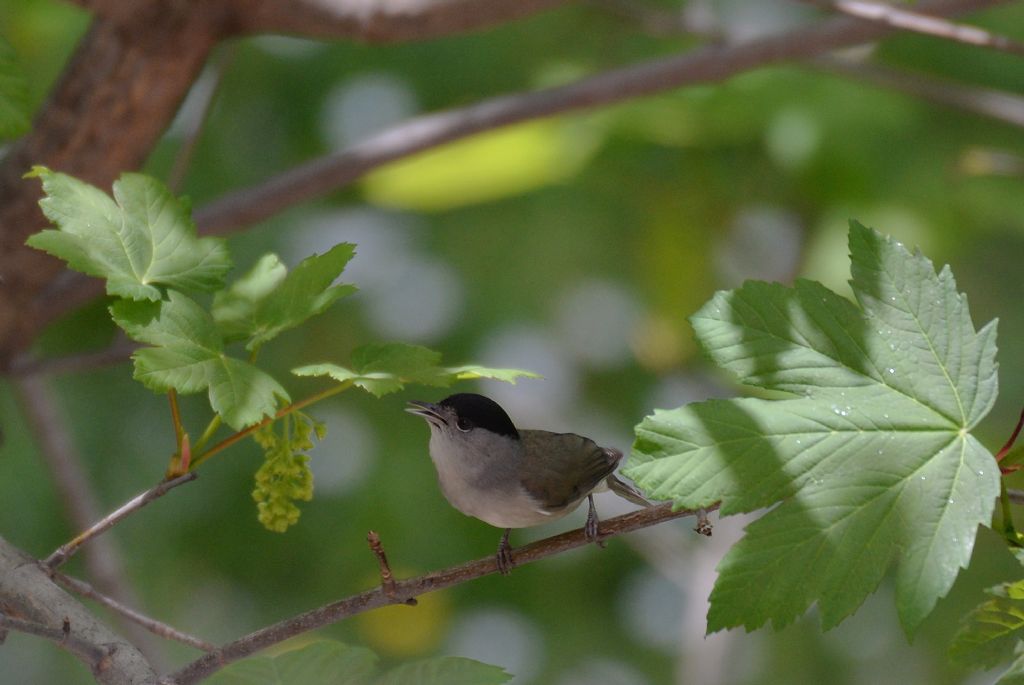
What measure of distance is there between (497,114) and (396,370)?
1.63m

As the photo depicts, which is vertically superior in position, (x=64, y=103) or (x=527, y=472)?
(x=64, y=103)

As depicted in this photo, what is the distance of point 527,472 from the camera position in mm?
2562

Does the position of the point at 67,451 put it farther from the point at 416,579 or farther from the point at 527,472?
the point at 416,579

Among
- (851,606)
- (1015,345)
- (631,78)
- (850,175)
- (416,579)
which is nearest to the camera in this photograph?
(851,606)

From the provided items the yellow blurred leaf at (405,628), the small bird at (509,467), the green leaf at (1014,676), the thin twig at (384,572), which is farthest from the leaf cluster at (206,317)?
the yellow blurred leaf at (405,628)

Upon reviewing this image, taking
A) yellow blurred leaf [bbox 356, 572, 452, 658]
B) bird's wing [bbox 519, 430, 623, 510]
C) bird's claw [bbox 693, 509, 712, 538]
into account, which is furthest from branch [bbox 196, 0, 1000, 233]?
yellow blurred leaf [bbox 356, 572, 452, 658]

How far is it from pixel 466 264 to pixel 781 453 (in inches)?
162

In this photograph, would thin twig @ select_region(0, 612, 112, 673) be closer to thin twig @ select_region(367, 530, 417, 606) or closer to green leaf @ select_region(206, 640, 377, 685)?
green leaf @ select_region(206, 640, 377, 685)

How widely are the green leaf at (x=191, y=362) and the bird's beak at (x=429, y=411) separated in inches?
40.1

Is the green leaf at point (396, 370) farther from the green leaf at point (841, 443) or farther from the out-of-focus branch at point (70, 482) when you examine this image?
the out-of-focus branch at point (70, 482)

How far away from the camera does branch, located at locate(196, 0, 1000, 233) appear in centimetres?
304

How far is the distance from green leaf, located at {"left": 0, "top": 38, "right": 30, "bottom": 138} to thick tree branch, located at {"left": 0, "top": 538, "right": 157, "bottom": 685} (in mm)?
740

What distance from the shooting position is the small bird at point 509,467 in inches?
96.3

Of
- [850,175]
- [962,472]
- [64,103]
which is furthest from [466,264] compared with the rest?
[962,472]
